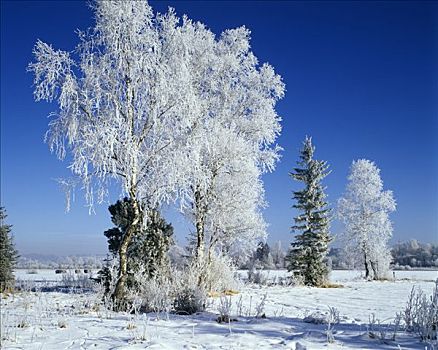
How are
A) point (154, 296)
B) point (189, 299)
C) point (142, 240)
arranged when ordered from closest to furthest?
point (189, 299) → point (154, 296) → point (142, 240)

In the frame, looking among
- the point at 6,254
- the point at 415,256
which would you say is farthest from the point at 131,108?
the point at 415,256

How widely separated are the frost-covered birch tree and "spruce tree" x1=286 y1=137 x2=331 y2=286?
14280mm

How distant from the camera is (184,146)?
32.8ft

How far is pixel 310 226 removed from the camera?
2334cm

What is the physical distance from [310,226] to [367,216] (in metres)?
8.70

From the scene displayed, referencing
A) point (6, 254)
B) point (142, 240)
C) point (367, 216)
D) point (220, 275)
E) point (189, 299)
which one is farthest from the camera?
point (367, 216)

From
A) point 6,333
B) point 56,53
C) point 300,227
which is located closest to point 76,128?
point 56,53

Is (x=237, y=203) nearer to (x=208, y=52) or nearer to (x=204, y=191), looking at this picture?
(x=204, y=191)

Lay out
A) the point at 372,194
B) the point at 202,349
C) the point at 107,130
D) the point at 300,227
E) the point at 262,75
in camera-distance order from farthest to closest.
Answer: the point at 372,194 < the point at 300,227 < the point at 262,75 < the point at 107,130 < the point at 202,349

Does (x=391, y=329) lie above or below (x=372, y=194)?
below

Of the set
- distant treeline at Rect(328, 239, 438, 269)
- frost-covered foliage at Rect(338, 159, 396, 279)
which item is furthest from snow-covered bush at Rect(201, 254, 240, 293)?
distant treeline at Rect(328, 239, 438, 269)

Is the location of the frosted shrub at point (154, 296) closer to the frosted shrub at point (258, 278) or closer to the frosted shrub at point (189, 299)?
the frosted shrub at point (189, 299)

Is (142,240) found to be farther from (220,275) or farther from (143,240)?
(220,275)

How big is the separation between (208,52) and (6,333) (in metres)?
10.9
